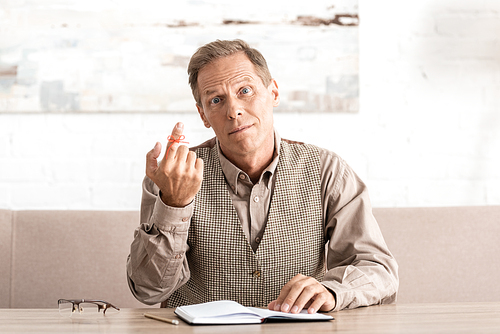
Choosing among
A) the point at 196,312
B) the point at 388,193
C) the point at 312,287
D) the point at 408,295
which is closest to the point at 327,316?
the point at 312,287

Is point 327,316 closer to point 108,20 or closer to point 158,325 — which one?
point 158,325

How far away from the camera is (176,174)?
1.18 metres

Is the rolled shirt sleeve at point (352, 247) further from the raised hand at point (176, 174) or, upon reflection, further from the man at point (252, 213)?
the raised hand at point (176, 174)

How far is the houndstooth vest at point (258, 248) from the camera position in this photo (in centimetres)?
146

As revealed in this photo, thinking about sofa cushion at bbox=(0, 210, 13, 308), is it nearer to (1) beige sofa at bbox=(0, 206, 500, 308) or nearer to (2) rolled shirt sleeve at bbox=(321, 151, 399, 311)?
(1) beige sofa at bbox=(0, 206, 500, 308)

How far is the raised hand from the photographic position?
1190 mm

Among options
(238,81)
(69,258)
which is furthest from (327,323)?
(69,258)

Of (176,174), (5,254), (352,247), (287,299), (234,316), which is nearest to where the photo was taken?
(234,316)

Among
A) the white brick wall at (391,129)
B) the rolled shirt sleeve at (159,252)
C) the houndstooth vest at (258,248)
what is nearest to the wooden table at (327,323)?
the rolled shirt sleeve at (159,252)

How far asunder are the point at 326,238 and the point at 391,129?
0.86 m

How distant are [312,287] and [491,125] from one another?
151 cm

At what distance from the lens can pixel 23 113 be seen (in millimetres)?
2180

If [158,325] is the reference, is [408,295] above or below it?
below

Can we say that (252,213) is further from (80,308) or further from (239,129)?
(80,308)
